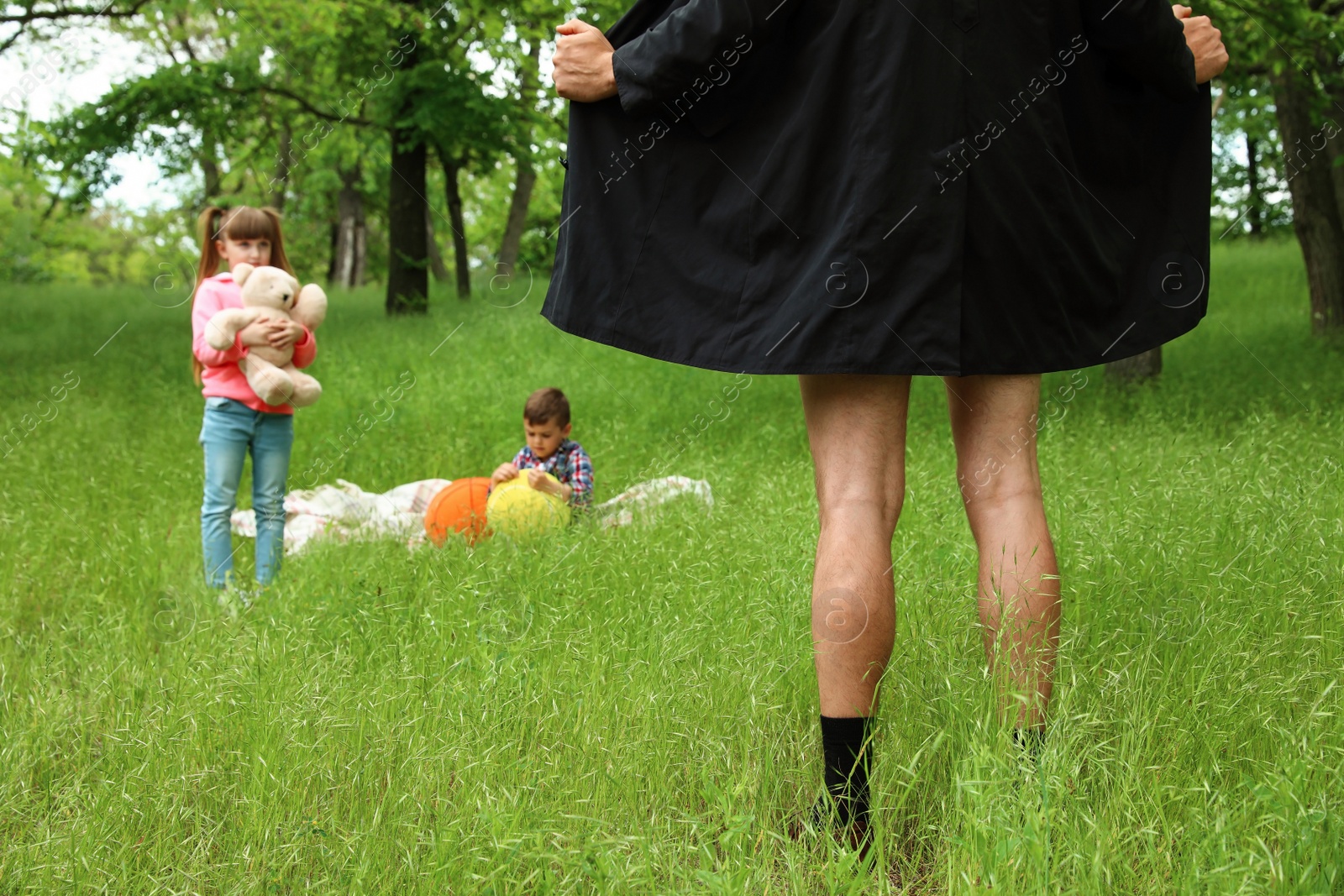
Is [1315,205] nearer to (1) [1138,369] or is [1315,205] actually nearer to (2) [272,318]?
(1) [1138,369]

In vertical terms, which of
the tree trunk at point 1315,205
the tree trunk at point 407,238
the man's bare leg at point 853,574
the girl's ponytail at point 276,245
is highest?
the tree trunk at point 407,238

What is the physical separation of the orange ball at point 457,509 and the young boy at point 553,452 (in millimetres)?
107

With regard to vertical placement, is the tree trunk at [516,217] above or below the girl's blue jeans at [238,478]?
above

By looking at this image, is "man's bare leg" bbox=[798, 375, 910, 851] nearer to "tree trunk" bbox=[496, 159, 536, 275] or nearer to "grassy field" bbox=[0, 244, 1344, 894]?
"grassy field" bbox=[0, 244, 1344, 894]

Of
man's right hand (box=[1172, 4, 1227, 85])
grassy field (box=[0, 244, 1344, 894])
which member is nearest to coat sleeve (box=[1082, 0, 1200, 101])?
man's right hand (box=[1172, 4, 1227, 85])

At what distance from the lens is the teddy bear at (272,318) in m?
4.51

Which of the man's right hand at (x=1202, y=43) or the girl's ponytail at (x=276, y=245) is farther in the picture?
the girl's ponytail at (x=276, y=245)

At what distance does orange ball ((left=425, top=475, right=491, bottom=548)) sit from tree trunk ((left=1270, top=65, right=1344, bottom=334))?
777cm

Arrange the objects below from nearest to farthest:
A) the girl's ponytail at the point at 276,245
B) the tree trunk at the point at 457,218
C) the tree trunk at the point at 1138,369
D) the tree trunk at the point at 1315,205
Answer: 1. the girl's ponytail at the point at 276,245
2. the tree trunk at the point at 1138,369
3. the tree trunk at the point at 1315,205
4. the tree trunk at the point at 457,218

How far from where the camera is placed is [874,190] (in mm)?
1951

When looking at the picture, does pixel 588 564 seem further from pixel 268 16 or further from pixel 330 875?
pixel 268 16

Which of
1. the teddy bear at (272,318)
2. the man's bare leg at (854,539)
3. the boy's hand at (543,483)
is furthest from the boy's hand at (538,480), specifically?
the man's bare leg at (854,539)

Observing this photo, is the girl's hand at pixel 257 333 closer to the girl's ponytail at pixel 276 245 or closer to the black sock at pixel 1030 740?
the girl's ponytail at pixel 276 245

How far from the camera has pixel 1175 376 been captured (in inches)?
328
